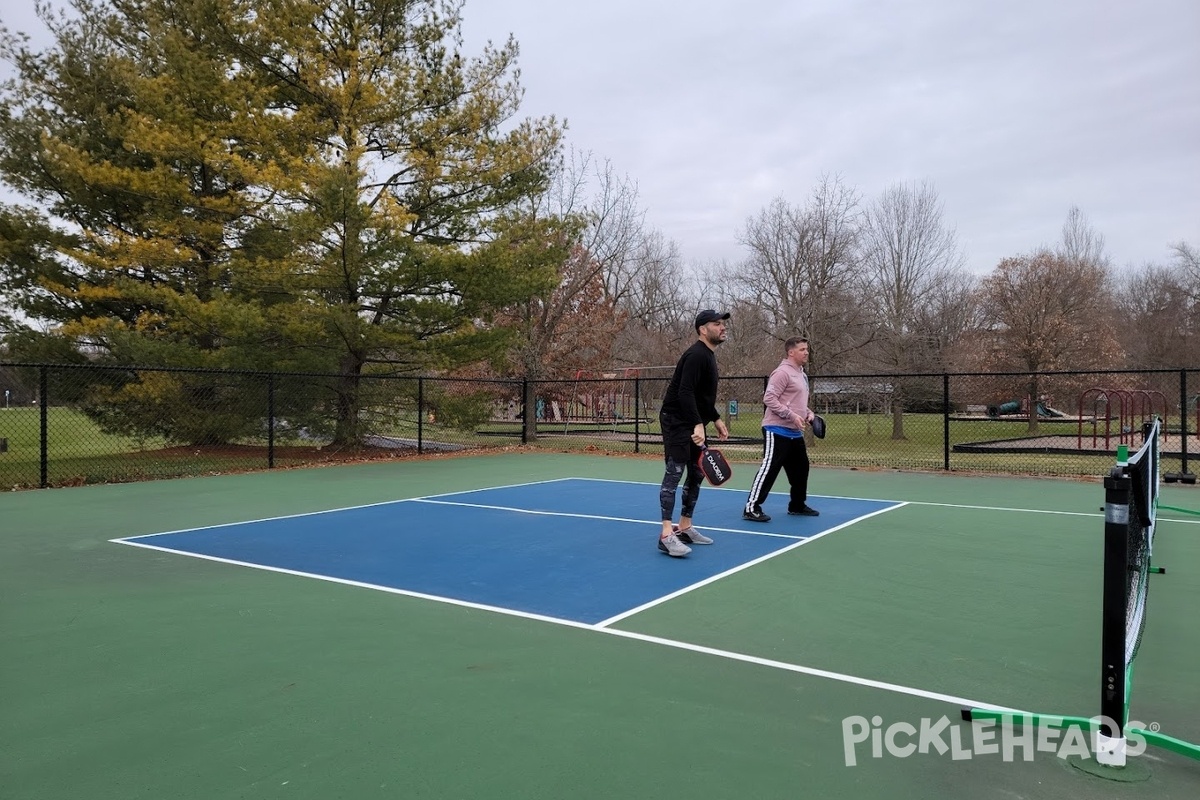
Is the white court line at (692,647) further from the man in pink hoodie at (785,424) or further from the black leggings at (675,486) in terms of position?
the man in pink hoodie at (785,424)

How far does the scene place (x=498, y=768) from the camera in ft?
8.61

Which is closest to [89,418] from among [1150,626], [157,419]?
[157,419]

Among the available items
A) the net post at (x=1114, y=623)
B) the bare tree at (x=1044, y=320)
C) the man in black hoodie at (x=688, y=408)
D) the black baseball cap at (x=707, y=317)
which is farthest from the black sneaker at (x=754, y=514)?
the bare tree at (x=1044, y=320)

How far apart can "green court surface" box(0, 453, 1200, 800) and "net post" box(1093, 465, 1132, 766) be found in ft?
0.38

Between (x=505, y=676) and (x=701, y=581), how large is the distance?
2.07m

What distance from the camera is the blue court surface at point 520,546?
5012 millimetres

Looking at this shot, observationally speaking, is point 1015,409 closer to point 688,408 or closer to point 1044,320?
point 1044,320

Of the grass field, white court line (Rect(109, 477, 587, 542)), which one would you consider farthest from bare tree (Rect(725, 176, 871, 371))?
white court line (Rect(109, 477, 587, 542))

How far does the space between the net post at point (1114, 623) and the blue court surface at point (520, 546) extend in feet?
7.94

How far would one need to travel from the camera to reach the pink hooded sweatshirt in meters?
7.65

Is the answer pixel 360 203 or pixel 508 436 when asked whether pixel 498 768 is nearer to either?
pixel 360 203

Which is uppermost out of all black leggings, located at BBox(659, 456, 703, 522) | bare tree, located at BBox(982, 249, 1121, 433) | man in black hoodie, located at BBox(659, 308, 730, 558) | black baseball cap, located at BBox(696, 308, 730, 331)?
bare tree, located at BBox(982, 249, 1121, 433)

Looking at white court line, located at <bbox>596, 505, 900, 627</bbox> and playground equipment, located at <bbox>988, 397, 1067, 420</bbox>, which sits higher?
playground equipment, located at <bbox>988, 397, 1067, 420</bbox>

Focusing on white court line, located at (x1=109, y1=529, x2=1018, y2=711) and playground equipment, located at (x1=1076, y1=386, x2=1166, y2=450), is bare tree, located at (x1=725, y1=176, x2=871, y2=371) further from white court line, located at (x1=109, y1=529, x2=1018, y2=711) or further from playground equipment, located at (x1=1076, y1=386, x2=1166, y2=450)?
white court line, located at (x1=109, y1=529, x2=1018, y2=711)
